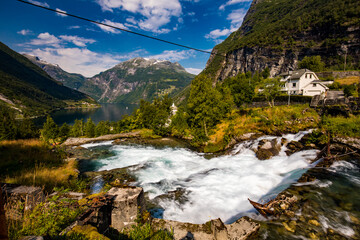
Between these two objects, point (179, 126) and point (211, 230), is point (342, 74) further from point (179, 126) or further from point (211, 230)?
point (211, 230)

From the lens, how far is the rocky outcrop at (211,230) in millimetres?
5094

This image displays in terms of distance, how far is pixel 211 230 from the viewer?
5328 mm

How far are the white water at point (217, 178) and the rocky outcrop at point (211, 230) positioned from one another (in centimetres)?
225

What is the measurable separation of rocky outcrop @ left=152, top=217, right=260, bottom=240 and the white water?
2248 mm

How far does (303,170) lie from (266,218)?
23.2 feet

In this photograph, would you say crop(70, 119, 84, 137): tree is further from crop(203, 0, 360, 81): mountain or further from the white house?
the white house

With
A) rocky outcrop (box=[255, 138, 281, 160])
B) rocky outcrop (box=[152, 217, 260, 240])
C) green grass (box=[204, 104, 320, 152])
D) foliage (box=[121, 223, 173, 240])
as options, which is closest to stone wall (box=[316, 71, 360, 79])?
green grass (box=[204, 104, 320, 152])

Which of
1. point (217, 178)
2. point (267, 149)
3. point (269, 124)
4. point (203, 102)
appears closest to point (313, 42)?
point (269, 124)

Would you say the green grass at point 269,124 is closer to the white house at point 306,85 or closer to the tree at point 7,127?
the white house at point 306,85

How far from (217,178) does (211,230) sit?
24.4 feet

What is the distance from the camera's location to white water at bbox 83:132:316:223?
8586 mm

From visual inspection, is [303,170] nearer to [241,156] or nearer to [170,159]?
[241,156]

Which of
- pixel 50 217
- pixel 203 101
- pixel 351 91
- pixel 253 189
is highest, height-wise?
pixel 351 91

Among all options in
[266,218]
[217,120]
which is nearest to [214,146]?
[217,120]
